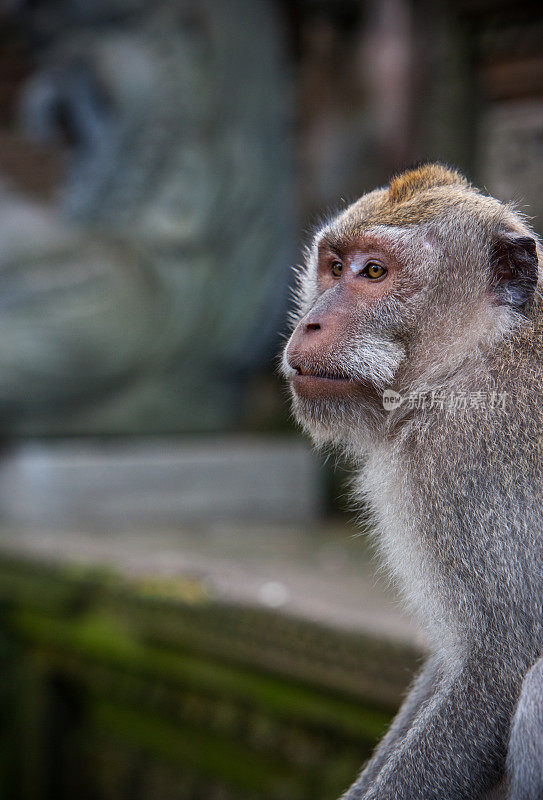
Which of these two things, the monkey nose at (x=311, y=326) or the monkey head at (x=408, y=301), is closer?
the monkey head at (x=408, y=301)

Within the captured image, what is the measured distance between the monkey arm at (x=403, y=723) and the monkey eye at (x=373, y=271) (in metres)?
0.79

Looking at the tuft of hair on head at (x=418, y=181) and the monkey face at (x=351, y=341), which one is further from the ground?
the tuft of hair on head at (x=418, y=181)

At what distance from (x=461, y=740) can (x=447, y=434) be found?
55 centimetres

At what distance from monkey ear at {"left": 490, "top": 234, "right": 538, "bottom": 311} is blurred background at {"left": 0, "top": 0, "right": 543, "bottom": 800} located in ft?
7.33

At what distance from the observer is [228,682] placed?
12.6 ft

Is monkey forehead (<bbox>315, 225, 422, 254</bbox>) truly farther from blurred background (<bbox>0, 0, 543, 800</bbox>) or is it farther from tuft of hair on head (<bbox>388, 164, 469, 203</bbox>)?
blurred background (<bbox>0, 0, 543, 800</bbox>)

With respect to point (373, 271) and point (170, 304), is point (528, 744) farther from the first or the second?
point (170, 304)

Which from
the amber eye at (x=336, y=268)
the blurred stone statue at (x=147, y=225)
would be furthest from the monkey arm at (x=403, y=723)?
the blurred stone statue at (x=147, y=225)

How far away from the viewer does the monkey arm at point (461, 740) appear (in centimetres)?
187

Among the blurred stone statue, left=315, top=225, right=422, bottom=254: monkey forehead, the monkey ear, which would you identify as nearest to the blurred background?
the blurred stone statue

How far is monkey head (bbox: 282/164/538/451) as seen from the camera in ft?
6.64

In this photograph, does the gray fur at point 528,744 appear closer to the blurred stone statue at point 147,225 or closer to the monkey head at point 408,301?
the monkey head at point 408,301

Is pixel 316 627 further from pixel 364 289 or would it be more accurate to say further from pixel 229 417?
pixel 229 417

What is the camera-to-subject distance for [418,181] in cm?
220
